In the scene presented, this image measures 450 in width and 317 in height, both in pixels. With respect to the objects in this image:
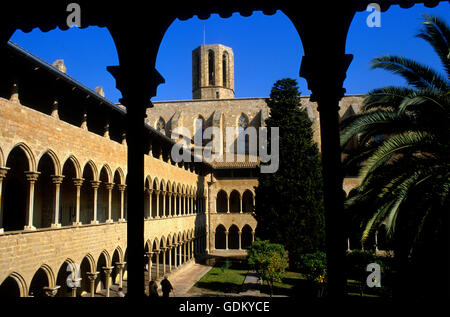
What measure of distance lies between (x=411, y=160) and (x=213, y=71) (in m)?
46.1

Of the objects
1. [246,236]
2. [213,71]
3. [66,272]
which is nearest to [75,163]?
[66,272]

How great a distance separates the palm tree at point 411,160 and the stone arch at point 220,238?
2912cm

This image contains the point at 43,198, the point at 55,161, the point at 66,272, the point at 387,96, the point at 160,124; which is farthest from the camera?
the point at 160,124

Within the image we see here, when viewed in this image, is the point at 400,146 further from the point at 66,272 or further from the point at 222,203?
the point at 222,203

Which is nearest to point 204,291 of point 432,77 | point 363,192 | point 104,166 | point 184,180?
point 104,166

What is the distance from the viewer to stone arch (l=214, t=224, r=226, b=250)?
36906 millimetres

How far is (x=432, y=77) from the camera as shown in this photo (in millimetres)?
7566

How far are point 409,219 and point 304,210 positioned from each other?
18000 mm

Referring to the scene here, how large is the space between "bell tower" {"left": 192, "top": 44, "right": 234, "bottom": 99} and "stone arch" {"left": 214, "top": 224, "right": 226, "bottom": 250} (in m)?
20.2

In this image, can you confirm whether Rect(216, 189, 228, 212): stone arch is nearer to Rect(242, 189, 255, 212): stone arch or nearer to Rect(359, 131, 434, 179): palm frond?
Rect(242, 189, 255, 212): stone arch

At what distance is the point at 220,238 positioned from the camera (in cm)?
3725

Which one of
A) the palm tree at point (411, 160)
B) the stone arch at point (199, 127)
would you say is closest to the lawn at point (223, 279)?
the palm tree at point (411, 160)

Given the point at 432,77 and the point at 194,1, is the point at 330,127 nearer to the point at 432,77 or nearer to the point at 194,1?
the point at 194,1

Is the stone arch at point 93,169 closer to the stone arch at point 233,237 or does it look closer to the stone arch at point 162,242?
the stone arch at point 162,242
